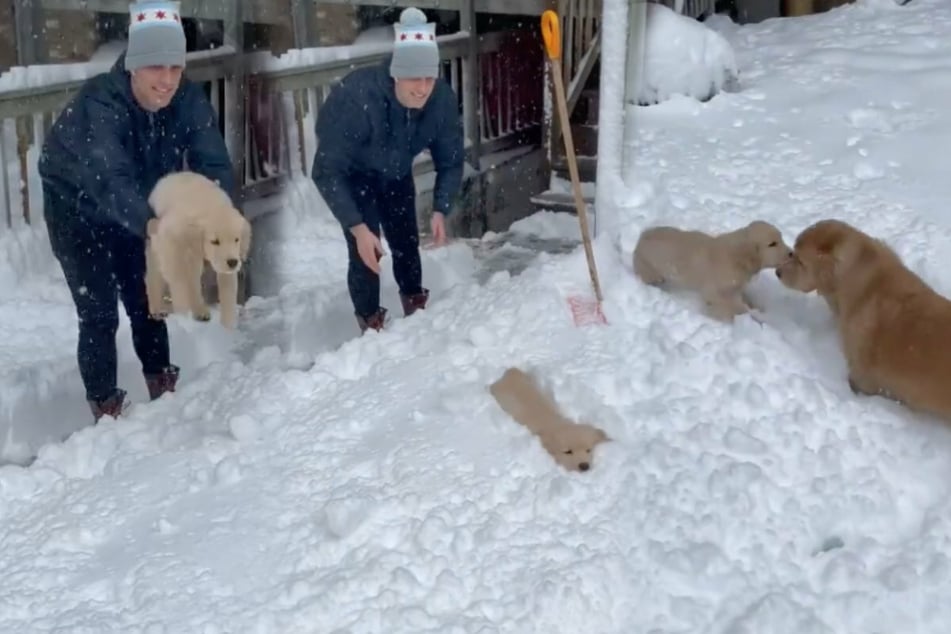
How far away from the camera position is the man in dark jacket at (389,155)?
484cm

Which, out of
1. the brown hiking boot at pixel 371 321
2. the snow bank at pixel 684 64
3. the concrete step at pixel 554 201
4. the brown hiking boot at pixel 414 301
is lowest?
the brown hiking boot at pixel 371 321

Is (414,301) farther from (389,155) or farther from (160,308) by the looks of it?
(160,308)

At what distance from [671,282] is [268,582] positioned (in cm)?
221

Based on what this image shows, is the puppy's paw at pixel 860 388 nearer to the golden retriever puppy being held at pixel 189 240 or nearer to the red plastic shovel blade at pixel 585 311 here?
the red plastic shovel blade at pixel 585 311

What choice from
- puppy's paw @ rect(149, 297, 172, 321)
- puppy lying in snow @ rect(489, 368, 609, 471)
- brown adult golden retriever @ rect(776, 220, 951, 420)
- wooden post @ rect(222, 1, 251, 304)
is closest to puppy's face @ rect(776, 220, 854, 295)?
brown adult golden retriever @ rect(776, 220, 951, 420)

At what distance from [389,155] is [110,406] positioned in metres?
1.61

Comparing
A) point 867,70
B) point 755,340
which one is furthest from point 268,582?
point 867,70

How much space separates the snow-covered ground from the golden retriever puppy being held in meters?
0.21

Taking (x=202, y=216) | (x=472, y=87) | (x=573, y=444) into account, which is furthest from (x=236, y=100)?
(x=573, y=444)

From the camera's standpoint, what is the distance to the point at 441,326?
A: 507cm

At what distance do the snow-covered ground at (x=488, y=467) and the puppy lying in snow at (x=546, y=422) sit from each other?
61mm

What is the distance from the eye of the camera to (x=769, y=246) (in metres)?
4.84

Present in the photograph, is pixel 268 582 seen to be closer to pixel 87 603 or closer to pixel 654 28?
pixel 87 603

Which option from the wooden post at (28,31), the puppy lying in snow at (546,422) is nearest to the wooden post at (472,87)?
the puppy lying in snow at (546,422)
